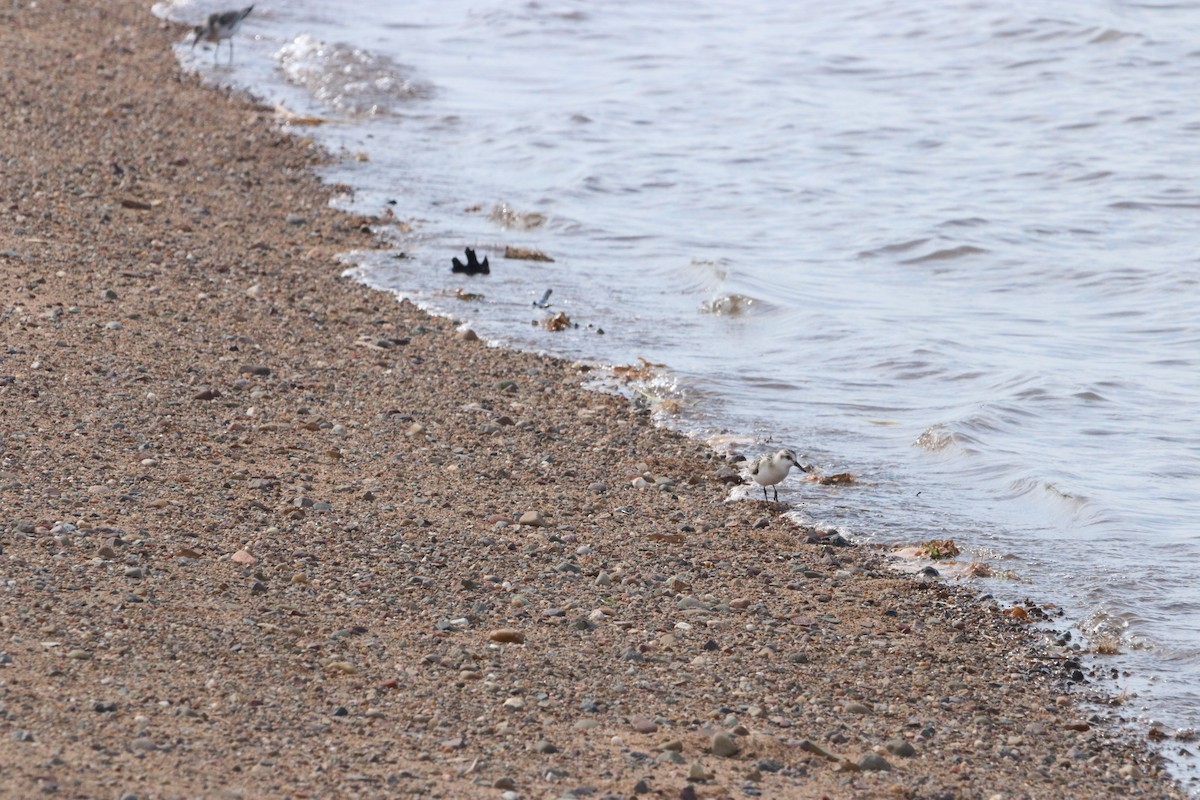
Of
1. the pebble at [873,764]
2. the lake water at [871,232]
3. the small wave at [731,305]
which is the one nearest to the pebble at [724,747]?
the pebble at [873,764]

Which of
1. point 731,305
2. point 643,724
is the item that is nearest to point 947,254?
point 731,305

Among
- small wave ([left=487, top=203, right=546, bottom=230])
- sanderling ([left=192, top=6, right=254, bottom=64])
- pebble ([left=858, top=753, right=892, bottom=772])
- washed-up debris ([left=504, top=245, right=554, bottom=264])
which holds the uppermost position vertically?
sanderling ([left=192, top=6, right=254, bottom=64])

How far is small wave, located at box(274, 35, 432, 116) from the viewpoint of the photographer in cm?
1523

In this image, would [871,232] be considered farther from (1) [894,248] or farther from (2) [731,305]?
(2) [731,305]

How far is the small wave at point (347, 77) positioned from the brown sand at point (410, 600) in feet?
23.0

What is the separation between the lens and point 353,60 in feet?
55.6

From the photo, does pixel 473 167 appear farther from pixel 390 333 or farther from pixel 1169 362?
pixel 1169 362

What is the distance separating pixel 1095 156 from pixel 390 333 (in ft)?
26.5

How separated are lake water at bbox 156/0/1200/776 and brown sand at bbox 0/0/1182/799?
579mm

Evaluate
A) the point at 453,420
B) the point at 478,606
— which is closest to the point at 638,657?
the point at 478,606

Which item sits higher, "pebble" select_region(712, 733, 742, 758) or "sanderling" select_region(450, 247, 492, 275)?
"sanderling" select_region(450, 247, 492, 275)

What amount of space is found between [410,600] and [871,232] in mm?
7167

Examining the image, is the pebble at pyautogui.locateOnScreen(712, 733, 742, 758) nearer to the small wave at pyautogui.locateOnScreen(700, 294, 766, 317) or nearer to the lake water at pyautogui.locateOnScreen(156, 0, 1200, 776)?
the lake water at pyautogui.locateOnScreen(156, 0, 1200, 776)

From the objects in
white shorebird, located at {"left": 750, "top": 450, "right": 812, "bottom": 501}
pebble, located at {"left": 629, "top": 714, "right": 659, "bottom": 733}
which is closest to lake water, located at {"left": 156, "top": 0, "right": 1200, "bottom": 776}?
white shorebird, located at {"left": 750, "top": 450, "right": 812, "bottom": 501}
